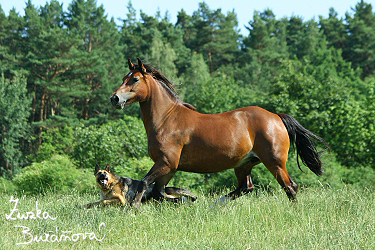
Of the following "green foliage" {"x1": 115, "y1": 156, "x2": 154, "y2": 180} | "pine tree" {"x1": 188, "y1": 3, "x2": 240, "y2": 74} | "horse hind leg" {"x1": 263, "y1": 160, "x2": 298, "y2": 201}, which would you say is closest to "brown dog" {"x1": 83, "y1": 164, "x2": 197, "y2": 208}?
"horse hind leg" {"x1": 263, "y1": 160, "x2": 298, "y2": 201}

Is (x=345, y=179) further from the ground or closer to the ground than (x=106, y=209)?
closer to the ground

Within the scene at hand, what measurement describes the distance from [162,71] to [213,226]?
32.4m

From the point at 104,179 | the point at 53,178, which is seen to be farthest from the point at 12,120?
the point at 104,179

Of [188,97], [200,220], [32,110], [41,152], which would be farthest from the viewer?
[32,110]

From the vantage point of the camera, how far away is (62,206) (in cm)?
690

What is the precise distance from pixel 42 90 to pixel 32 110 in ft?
9.12

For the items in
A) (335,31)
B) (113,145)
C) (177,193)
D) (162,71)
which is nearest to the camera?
(177,193)

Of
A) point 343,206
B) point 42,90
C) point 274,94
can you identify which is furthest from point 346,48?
point 343,206

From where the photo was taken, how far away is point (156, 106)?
7016 mm

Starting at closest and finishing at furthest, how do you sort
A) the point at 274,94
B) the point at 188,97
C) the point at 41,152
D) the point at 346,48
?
the point at 274,94 < the point at 41,152 < the point at 188,97 < the point at 346,48

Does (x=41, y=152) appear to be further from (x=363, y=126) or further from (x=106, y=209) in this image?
(x=106, y=209)

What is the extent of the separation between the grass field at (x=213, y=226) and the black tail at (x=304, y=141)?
0.61 metres

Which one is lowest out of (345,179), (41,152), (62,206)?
(41,152)

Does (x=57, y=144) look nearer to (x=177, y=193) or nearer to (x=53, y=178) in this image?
(x=53, y=178)
